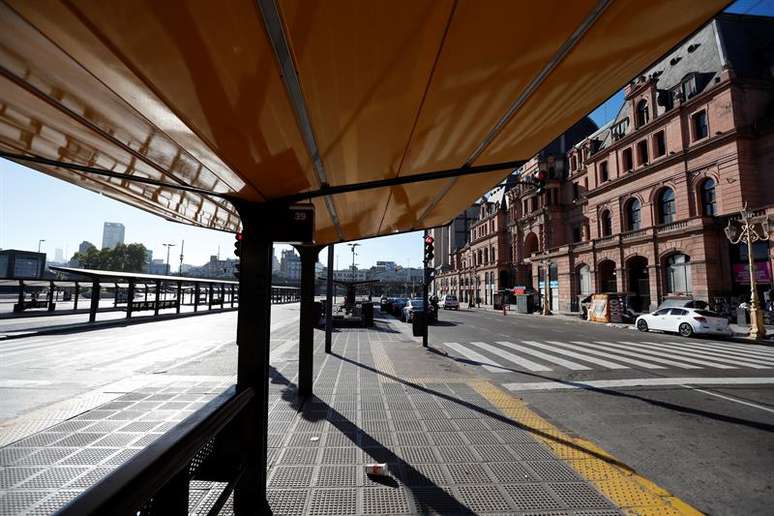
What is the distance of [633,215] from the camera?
3278 centimetres

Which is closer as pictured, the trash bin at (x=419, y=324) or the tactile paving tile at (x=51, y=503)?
the tactile paving tile at (x=51, y=503)

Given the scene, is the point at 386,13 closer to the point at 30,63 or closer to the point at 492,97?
the point at 492,97

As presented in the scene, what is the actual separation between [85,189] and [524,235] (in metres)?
53.6

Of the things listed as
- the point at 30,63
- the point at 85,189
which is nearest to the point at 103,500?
the point at 30,63

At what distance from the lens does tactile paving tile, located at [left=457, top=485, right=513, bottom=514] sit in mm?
3297

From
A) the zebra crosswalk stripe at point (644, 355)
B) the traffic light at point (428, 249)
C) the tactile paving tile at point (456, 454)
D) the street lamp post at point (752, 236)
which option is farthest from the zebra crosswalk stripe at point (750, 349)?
the tactile paving tile at point (456, 454)

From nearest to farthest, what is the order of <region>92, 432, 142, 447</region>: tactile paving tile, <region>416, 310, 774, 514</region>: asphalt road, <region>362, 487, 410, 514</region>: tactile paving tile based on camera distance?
<region>362, 487, 410, 514</region>: tactile paving tile < <region>416, 310, 774, 514</region>: asphalt road < <region>92, 432, 142, 447</region>: tactile paving tile

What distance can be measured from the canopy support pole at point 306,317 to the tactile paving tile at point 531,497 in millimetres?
3894

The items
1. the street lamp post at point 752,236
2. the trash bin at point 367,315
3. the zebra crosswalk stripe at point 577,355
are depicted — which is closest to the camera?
the zebra crosswalk stripe at point 577,355

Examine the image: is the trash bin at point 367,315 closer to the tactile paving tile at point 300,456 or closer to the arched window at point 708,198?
the tactile paving tile at point 300,456

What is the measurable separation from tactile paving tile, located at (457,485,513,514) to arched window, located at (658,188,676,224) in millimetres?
32652

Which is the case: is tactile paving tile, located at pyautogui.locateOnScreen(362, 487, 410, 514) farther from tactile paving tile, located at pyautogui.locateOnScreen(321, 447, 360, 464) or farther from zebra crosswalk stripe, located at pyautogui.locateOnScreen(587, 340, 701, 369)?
zebra crosswalk stripe, located at pyautogui.locateOnScreen(587, 340, 701, 369)

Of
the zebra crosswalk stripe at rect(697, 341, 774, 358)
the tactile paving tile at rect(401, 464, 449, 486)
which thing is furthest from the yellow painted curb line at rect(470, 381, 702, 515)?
the zebra crosswalk stripe at rect(697, 341, 774, 358)

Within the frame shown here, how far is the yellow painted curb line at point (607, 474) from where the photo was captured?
3.33m
